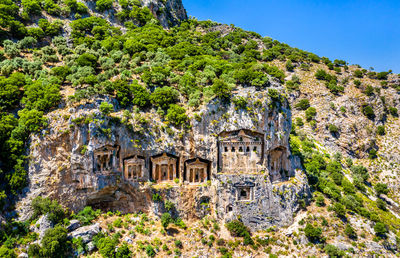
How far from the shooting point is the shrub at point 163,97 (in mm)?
40125

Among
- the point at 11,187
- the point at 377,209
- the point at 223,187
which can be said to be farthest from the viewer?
the point at 377,209

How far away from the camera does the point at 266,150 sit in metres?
38.3

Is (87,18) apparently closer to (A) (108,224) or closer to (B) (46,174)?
(B) (46,174)

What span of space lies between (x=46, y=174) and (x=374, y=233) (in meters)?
47.5

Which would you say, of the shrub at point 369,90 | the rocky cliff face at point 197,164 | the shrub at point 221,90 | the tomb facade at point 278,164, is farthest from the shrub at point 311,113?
the shrub at point 221,90

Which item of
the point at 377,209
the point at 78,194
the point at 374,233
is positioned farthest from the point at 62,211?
the point at 377,209

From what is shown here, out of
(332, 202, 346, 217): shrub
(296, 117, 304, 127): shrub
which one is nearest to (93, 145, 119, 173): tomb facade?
(332, 202, 346, 217): shrub

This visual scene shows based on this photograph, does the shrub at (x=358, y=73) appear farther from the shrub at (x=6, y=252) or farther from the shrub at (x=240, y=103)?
the shrub at (x=6, y=252)

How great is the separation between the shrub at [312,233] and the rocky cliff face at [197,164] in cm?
269

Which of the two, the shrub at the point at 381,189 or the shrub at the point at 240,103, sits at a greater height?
the shrub at the point at 240,103

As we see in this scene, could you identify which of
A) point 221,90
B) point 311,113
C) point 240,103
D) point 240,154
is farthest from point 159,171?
point 311,113

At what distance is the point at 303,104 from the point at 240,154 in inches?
1556

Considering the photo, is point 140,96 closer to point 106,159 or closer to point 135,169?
point 106,159

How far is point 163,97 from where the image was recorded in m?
40.2
